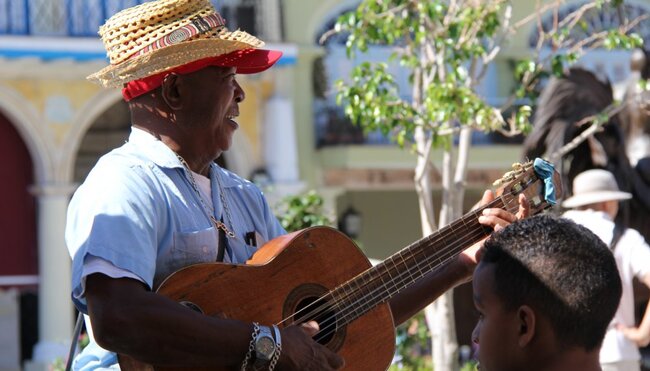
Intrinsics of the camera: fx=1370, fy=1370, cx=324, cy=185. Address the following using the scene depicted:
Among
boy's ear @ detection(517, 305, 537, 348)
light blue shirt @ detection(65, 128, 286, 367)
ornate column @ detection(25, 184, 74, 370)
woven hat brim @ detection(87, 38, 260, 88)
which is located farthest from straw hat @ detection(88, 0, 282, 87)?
ornate column @ detection(25, 184, 74, 370)

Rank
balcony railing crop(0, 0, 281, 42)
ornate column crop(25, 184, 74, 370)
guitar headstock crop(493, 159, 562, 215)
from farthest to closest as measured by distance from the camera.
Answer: balcony railing crop(0, 0, 281, 42)
ornate column crop(25, 184, 74, 370)
guitar headstock crop(493, 159, 562, 215)

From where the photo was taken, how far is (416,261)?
3.84m

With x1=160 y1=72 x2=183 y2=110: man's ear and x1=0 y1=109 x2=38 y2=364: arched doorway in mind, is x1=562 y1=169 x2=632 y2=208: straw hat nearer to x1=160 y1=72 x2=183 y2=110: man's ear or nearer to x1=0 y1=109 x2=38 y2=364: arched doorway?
x1=160 y1=72 x2=183 y2=110: man's ear

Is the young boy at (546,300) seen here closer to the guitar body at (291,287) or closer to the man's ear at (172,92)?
the guitar body at (291,287)

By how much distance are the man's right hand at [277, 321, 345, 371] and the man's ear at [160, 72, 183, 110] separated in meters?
0.66

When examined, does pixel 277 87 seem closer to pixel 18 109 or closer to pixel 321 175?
pixel 321 175

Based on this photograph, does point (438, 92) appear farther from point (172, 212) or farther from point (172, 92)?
point (172, 212)

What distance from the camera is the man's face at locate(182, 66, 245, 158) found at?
11.8 feet

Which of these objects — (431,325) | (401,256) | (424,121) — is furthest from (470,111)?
(401,256)

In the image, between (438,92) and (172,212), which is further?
(438,92)

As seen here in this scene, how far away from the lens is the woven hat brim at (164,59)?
→ 3.53 meters

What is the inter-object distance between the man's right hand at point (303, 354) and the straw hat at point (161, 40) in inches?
29.7

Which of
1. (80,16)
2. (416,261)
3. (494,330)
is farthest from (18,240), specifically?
(494,330)

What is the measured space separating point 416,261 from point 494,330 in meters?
1.11
